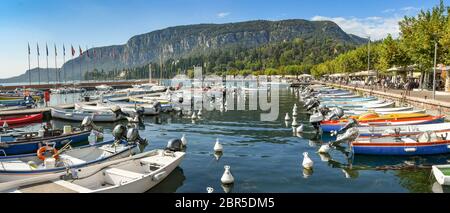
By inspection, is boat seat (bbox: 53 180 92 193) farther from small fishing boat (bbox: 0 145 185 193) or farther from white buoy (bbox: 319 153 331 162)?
white buoy (bbox: 319 153 331 162)

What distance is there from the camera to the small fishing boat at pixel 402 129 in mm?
20984

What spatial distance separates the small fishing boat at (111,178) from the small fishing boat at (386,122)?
14118 millimetres

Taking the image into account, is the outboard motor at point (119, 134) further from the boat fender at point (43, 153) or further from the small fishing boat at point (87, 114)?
the small fishing boat at point (87, 114)

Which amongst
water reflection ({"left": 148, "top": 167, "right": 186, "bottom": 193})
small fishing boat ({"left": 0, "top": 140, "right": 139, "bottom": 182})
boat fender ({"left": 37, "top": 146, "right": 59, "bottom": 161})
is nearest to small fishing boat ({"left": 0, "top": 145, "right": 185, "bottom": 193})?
water reflection ({"left": 148, "top": 167, "right": 186, "bottom": 193})

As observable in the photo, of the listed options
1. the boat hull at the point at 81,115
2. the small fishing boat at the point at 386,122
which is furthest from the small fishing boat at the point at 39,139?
the small fishing boat at the point at 386,122

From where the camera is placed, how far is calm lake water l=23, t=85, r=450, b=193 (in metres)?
14.7

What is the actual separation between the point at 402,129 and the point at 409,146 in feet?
14.4

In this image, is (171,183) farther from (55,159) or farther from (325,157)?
(325,157)

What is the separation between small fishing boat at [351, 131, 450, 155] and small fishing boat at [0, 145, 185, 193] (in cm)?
1004
